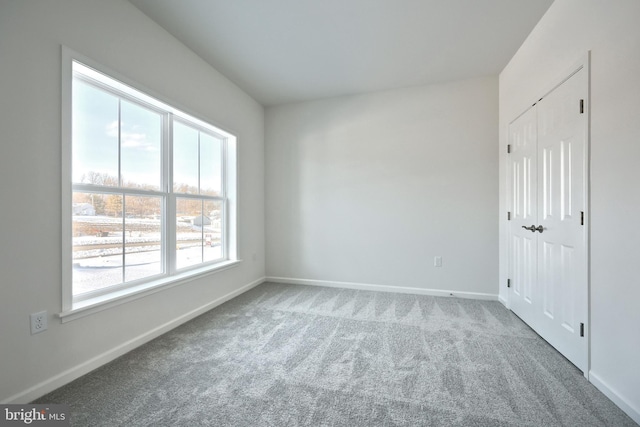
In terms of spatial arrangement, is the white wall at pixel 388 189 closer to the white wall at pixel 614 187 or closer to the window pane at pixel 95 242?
the white wall at pixel 614 187

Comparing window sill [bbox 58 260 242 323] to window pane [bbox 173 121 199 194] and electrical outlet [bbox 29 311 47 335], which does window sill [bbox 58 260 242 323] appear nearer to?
electrical outlet [bbox 29 311 47 335]

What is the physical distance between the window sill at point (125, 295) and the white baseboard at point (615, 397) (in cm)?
325

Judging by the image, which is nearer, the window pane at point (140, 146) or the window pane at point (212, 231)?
the window pane at point (140, 146)

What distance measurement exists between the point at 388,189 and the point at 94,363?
342 centimetres

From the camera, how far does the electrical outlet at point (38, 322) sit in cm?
154

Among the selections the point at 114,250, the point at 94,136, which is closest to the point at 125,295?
the point at 114,250

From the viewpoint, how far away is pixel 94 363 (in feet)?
6.06

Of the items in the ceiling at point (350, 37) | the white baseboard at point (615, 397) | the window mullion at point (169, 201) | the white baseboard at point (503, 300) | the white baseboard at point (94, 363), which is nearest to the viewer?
the white baseboard at point (615, 397)

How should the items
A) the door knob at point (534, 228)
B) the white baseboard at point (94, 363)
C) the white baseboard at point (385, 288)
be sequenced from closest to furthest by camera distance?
the white baseboard at point (94, 363) < the door knob at point (534, 228) < the white baseboard at point (385, 288)

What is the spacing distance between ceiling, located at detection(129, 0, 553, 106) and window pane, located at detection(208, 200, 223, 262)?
1.65 m

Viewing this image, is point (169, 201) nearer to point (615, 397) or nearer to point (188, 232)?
point (188, 232)

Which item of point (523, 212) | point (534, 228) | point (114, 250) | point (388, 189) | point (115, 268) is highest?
point (388, 189)

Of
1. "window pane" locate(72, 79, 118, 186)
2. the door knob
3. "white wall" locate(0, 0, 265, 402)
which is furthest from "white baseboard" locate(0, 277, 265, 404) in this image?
the door knob

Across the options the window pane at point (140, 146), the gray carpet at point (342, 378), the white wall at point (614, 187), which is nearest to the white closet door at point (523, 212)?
the gray carpet at point (342, 378)
